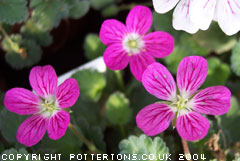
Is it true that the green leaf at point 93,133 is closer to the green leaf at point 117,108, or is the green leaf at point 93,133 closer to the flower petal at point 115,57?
the green leaf at point 117,108

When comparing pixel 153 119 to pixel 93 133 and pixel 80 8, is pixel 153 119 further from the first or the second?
pixel 80 8

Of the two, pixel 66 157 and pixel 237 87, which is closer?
pixel 66 157

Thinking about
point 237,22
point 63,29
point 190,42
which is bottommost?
point 237,22

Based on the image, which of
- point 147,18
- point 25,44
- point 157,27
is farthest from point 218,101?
point 25,44

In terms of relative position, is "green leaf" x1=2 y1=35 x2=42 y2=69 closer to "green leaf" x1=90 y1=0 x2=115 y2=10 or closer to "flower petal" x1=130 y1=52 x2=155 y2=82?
"green leaf" x1=90 y1=0 x2=115 y2=10

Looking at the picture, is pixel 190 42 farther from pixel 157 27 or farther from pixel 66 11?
pixel 66 11

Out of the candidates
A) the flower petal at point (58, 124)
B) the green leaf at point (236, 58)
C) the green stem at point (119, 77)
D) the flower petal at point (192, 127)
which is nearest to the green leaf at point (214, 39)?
the green leaf at point (236, 58)

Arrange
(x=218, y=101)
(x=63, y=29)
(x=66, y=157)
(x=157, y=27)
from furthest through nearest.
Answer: (x=63, y=29) < (x=157, y=27) < (x=66, y=157) < (x=218, y=101)

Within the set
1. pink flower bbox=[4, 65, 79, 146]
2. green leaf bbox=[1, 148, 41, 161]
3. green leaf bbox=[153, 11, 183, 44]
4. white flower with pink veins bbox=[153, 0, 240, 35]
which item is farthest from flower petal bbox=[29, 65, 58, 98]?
green leaf bbox=[153, 11, 183, 44]
